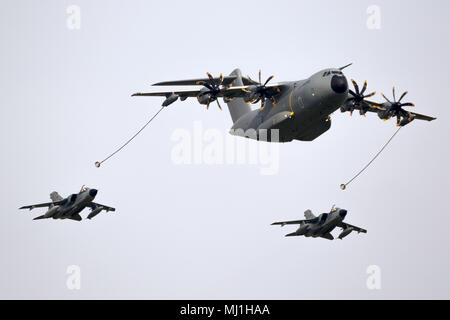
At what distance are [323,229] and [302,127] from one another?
12565 millimetres

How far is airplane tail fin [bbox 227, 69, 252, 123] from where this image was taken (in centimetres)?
4250

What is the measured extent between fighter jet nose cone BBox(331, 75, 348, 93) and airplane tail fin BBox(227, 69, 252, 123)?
930 centimetres

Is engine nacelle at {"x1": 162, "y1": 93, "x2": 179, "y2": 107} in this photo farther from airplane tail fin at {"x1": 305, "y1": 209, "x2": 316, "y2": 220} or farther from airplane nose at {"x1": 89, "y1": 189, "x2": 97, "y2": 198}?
airplane tail fin at {"x1": 305, "y1": 209, "x2": 316, "y2": 220}

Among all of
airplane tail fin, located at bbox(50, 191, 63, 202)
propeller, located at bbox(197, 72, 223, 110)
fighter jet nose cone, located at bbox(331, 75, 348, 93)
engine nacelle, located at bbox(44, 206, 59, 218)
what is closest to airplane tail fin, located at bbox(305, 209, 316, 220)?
airplane tail fin, located at bbox(50, 191, 63, 202)

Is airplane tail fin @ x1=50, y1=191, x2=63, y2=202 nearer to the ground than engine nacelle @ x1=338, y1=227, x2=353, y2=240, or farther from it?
farther from it

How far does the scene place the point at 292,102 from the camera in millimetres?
36375

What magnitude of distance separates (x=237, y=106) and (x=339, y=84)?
10422 mm

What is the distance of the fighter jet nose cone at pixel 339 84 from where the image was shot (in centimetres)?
3412

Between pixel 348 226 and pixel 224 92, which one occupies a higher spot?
pixel 224 92

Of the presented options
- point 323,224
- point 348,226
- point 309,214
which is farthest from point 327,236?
point 309,214

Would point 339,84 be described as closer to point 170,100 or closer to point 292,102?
point 292,102

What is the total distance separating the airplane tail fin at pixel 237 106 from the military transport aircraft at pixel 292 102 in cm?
86
